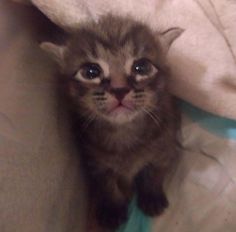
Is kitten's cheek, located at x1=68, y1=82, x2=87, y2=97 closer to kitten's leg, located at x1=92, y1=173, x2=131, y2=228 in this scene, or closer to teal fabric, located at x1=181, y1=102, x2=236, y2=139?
kitten's leg, located at x1=92, y1=173, x2=131, y2=228

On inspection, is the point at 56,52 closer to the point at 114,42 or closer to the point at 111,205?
the point at 114,42

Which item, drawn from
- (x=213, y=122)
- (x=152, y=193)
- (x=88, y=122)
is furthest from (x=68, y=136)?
(x=213, y=122)

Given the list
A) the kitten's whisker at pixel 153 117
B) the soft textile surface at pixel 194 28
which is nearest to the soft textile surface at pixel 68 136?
the soft textile surface at pixel 194 28

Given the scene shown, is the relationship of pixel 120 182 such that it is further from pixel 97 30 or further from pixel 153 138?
pixel 97 30

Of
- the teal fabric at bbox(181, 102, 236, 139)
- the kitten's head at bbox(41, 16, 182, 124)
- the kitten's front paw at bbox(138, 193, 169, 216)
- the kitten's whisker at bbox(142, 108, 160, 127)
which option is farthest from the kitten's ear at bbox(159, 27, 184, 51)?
the kitten's front paw at bbox(138, 193, 169, 216)

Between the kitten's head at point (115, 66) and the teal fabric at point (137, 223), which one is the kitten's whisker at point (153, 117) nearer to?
the kitten's head at point (115, 66)

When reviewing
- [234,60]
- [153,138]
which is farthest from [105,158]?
[234,60]
